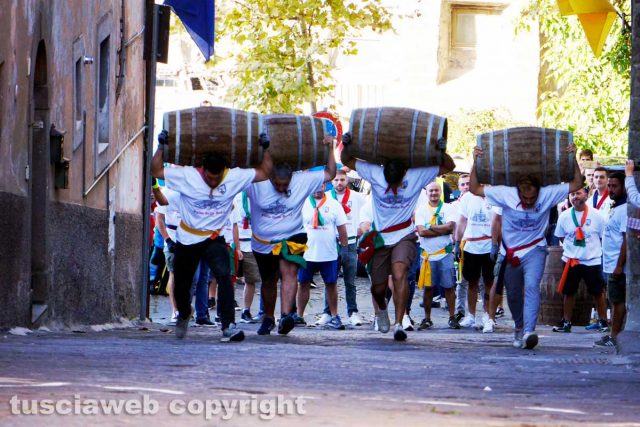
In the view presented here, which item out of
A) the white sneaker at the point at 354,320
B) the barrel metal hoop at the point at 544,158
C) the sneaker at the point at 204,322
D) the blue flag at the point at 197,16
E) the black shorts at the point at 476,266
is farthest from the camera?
the blue flag at the point at 197,16

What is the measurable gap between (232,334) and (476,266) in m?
5.67

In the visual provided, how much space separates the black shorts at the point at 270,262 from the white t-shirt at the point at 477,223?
4.18 m

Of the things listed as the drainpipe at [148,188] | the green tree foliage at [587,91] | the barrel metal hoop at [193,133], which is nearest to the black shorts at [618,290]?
the barrel metal hoop at [193,133]

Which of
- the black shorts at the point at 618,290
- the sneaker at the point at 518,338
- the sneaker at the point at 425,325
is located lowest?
the sneaker at the point at 425,325

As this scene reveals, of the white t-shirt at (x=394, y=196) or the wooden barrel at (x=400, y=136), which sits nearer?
the wooden barrel at (x=400, y=136)

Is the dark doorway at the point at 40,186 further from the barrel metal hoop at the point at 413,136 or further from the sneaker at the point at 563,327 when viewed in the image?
the sneaker at the point at 563,327

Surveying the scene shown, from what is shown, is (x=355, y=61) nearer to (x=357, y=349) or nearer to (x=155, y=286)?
(x=155, y=286)

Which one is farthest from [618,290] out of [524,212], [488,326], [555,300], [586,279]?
[555,300]

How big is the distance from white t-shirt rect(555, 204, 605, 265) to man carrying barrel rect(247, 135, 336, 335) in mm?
4940

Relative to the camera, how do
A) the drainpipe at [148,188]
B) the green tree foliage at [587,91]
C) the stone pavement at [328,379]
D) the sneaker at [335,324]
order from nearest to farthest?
the stone pavement at [328,379]
the sneaker at [335,324]
the drainpipe at [148,188]
the green tree foliage at [587,91]

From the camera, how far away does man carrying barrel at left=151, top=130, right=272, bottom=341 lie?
12750 mm

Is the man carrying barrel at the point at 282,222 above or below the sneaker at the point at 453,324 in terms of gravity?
above

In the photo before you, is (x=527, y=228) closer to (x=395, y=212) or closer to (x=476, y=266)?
(x=395, y=212)

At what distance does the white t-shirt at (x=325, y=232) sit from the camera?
700 inches
